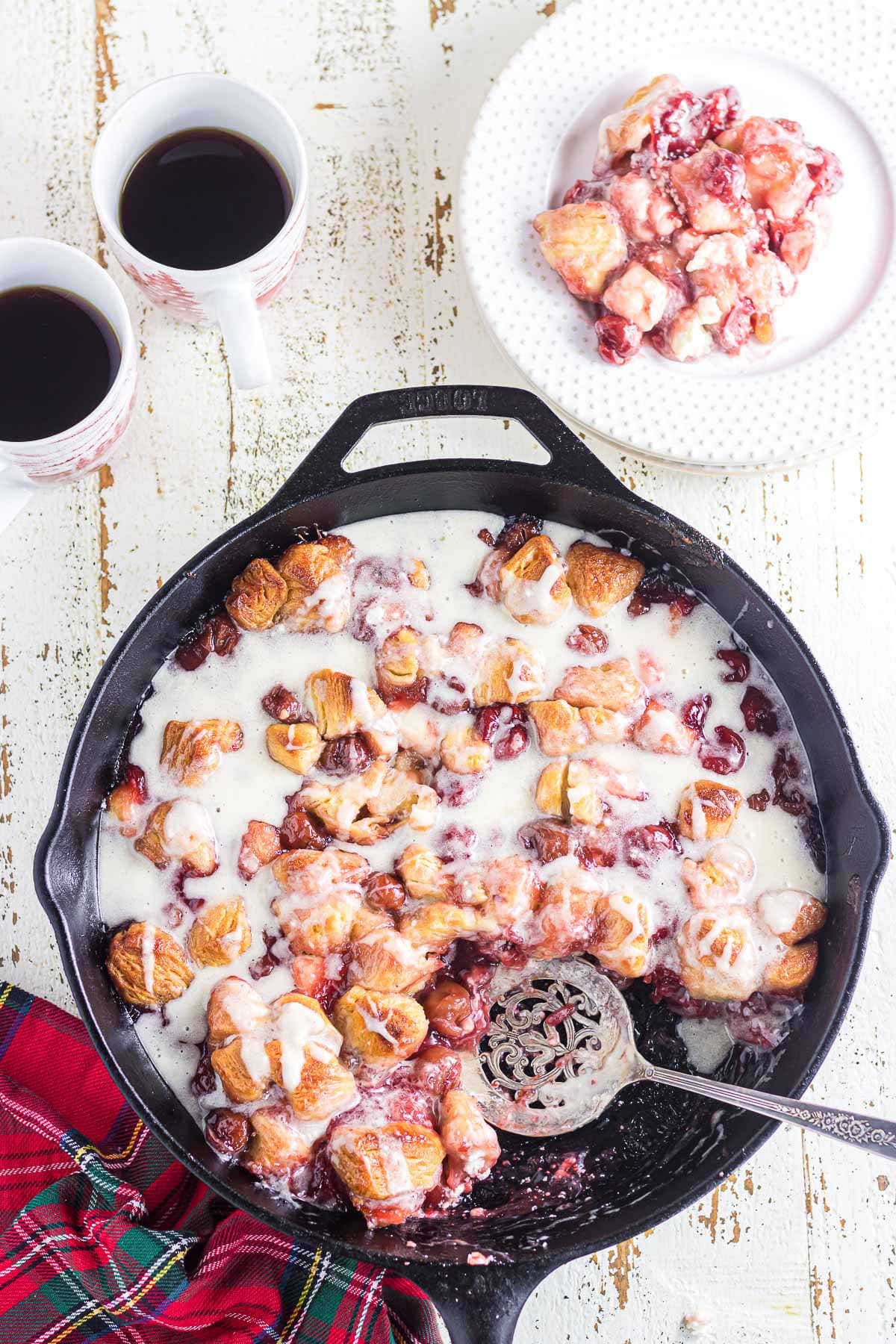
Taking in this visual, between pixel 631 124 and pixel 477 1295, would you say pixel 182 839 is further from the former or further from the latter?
pixel 631 124

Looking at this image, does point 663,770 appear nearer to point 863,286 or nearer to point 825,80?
point 863,286

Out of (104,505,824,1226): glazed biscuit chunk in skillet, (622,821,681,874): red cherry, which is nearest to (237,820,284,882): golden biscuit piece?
(104,505,824,1226): glazed biscuit chunk in skillet

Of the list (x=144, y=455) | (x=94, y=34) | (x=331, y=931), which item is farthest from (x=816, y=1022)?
(x=94, y=34)

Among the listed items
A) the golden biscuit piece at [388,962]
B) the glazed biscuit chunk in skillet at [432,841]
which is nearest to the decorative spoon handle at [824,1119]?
the glazed biscuit chunk in skillet at [432,841]

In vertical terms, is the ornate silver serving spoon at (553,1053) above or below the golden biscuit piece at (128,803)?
below

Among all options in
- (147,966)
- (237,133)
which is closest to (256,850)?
(147,966)

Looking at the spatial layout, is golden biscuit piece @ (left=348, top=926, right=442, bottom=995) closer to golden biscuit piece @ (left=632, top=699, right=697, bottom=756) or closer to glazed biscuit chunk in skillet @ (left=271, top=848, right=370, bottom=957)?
glazed biscuit chunk in skillet @ (left=271, top=848, right=370, bottom=957)

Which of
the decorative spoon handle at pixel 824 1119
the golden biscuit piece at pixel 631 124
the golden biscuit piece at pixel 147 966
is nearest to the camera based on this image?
the decorative spoon handle at pixel 824 1119

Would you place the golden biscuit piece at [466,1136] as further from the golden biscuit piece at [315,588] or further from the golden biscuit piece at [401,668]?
the golden biscuit piece at [315,588]
